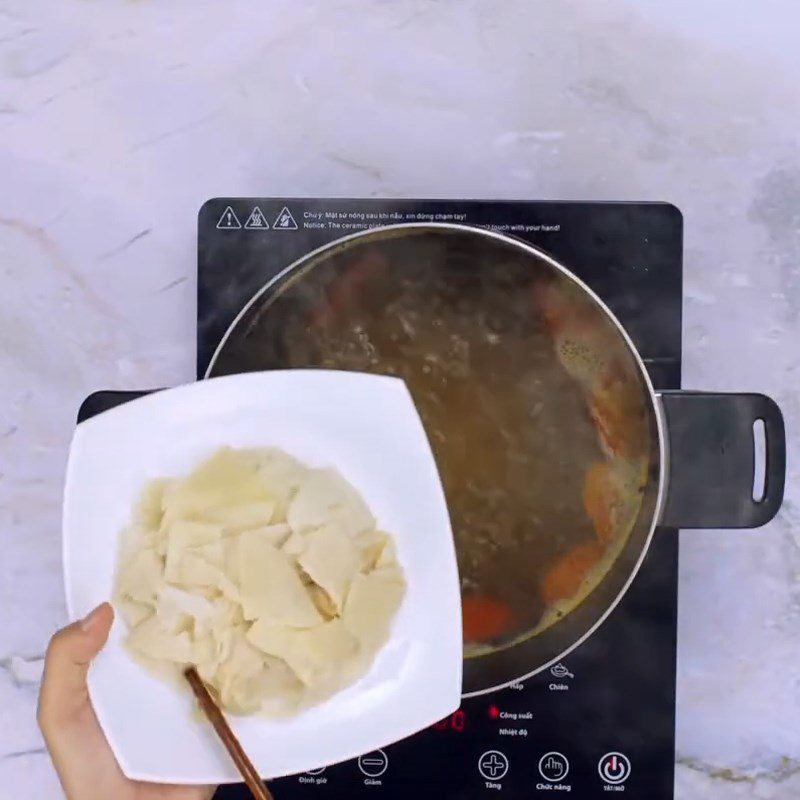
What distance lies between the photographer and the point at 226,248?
727mm

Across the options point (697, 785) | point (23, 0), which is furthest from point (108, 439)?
point (697, 785)

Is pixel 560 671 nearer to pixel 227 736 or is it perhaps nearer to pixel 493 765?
pixel 493 765

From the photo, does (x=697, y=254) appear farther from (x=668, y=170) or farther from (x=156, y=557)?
(x=156, y=557)

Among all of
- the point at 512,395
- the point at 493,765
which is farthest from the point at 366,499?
the point at 493,765

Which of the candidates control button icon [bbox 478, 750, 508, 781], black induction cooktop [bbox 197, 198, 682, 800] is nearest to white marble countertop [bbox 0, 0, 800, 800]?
black induction cooktop [bbox 197, 198, 682, 800]

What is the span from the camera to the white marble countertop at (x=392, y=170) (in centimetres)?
75

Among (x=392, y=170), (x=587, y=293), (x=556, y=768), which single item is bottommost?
(x=556, y=768)

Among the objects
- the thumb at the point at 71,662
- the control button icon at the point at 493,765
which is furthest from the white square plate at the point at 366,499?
the control button icon at the point at 493,765

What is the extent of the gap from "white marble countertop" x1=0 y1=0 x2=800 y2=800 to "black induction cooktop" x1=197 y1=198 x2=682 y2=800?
43 millimetres

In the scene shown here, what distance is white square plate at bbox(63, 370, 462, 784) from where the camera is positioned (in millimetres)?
622

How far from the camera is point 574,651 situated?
72 centimetres

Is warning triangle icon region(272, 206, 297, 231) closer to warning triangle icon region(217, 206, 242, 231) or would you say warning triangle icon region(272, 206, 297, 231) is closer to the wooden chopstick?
warning triangle icon region(217, 206, 242, 231)

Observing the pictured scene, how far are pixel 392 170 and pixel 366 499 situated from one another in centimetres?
29

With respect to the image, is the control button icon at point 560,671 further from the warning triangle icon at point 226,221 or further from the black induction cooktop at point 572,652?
the warning triangle icon at point 226,221
